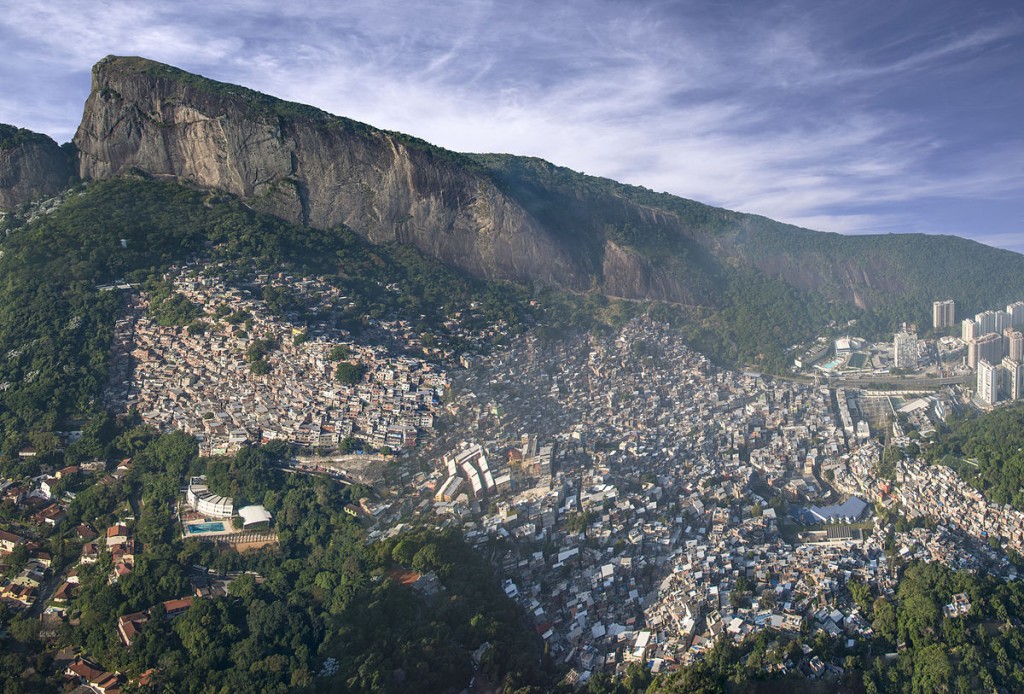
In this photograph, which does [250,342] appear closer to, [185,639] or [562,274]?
[185,639]

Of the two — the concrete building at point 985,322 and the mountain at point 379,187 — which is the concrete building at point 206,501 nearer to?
the mountain at point 379,187

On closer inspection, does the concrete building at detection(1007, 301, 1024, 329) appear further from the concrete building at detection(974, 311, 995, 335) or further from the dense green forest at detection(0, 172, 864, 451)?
the dense green forest at detection(0, 172, 864, 451)

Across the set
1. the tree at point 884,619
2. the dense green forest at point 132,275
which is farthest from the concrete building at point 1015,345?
the tree at point 884,619

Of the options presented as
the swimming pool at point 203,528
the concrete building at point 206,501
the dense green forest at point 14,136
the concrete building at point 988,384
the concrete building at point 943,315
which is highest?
the dense green forest at point 14,136

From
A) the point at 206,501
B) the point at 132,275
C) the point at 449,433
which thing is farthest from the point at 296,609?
the point at 132,275

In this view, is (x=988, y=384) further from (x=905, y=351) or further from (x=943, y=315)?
(x=943, y=315)

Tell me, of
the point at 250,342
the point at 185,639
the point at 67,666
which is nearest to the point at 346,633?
the point at 185,639

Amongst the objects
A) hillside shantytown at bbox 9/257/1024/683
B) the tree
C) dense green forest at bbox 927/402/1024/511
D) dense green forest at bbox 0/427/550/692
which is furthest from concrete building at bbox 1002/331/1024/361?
dense green forest at bbox 0/427/550/692
